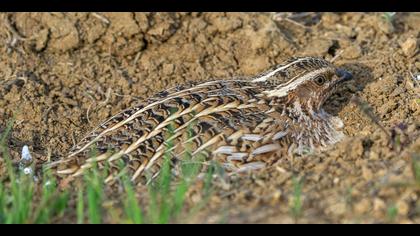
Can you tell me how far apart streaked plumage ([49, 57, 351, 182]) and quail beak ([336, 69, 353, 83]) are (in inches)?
2.6

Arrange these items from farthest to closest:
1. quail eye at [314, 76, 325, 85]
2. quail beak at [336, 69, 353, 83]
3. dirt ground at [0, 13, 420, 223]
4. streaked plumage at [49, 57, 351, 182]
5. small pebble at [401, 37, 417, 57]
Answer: small pebble at [401, 37, 417, 57]
dirt ground at [0, 13, 420, 223]
quail beak at [336, 69, 353, 83]
quail eye at [314, 76, 325, 85]
streaked plumage at [49, 57, 351, 182]

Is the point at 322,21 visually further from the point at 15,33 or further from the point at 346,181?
the point at 346,181

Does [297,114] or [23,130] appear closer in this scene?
[297,114]

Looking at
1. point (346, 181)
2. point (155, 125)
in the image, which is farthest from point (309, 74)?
point (346, 181)

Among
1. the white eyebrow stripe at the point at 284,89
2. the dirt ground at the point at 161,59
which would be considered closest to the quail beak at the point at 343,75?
the dirt ground at the point at 161,59

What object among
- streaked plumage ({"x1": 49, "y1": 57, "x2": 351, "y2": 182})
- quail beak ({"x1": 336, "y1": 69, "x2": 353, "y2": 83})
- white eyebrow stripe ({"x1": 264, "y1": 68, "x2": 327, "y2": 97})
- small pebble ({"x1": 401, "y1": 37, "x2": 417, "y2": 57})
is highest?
small pebble ({"x1": 401, "y1": 37, "x2": 417, "y2": 57})

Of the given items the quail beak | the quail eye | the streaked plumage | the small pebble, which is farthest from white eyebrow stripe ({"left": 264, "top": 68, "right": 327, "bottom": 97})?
the small pebble

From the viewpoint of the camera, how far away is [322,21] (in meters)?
10.7

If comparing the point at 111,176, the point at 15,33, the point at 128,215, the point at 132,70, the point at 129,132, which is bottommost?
the point at 128,215

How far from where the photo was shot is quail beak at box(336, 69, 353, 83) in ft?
28.3

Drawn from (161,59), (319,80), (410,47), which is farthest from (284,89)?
(161,59)

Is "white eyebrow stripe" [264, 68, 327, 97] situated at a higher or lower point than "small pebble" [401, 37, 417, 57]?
lower

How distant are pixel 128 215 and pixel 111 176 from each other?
1536 millimetres

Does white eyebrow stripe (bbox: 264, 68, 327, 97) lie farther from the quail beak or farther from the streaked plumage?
the quail beak
